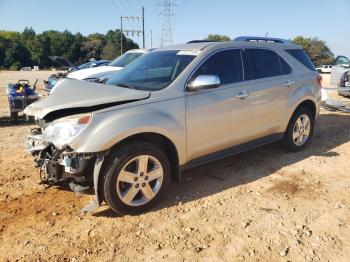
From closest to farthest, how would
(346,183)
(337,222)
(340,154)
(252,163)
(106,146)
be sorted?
1. (106,146)
2. (337,222)
3. (346,183)
4. (252,163)
5. (340,154)

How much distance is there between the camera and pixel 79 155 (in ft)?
11.6

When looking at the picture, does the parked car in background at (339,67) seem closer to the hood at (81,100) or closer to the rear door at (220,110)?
the rear door at (220,110)

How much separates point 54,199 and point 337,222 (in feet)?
10.5

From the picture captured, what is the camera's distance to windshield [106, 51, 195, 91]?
13.9 feet

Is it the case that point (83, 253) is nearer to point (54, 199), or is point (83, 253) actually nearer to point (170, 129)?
point (54, 199)

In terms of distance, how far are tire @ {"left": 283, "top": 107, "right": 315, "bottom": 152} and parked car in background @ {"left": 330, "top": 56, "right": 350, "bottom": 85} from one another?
8496 mm

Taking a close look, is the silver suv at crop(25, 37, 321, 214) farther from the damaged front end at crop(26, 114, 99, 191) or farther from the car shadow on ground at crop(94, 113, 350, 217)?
the car shadow on ground at crop(94, 113, 350, 217)

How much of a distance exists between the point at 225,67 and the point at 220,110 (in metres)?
0.62

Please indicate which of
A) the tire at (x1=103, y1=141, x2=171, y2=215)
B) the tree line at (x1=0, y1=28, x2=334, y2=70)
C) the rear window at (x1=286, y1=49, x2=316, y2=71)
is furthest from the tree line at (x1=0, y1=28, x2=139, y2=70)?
the tire at (x1=103, y1=141, x2=171, y2=215)

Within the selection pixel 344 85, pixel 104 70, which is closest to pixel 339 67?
pixel 344 85

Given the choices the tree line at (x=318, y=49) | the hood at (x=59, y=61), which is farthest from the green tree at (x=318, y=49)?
the hood at (x=59, y=61)

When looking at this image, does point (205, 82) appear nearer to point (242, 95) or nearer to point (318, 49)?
point (242, 95)

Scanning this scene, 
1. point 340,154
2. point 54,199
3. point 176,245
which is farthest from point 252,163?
point 54,199

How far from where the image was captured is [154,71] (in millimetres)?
4543
